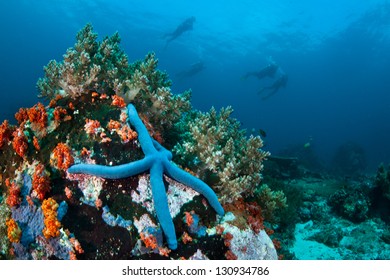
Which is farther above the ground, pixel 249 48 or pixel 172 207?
pixel 249 48

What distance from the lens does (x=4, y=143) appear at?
4.06m

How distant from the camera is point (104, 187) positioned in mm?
3271

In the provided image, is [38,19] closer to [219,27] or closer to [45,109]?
[219,27]

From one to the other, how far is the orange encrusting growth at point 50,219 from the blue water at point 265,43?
2117 centimetres

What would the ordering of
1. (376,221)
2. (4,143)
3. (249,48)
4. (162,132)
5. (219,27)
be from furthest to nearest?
(249,48)
(219,27)
(376,221)
(162,132)
(4,143)

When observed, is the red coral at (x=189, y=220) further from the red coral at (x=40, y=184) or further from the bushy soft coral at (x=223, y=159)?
the red coral at (x=40, y=184)

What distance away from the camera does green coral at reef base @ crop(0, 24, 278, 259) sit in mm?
3029

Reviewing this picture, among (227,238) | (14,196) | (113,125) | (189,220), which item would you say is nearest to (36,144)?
(14,196)

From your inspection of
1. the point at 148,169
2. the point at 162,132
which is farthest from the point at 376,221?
the point at 148,169

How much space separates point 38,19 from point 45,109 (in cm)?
8712

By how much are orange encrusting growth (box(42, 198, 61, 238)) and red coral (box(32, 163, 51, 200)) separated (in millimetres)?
164

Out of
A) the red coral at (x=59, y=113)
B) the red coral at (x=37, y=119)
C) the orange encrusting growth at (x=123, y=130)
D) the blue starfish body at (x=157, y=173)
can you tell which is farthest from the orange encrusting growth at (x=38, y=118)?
the blue starfish body at (x=157, y=173)

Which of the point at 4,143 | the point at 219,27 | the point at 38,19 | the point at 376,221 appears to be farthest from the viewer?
the point at 38,19

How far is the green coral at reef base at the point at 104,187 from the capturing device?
3.03 metres
